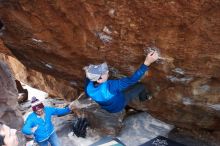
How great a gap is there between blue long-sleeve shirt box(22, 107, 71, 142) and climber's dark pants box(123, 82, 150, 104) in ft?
4.36

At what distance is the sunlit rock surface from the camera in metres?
7.83

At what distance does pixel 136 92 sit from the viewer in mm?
6008

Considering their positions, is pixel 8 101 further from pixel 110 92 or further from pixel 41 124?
pixel 110 92

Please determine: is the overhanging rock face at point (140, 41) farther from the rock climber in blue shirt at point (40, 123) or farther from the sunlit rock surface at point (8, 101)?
the sunlit rock surface at point (8, 101)

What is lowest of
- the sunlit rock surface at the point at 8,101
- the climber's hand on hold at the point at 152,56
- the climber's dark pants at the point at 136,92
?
the sunlit rock surface at the point at 8,101

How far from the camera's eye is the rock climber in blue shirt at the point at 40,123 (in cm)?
608

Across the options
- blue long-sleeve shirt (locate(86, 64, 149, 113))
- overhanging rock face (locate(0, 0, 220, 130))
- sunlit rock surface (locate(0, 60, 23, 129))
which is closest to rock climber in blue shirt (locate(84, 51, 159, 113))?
blue long-sleeve shirt (locate(86, 64, 149, 113))

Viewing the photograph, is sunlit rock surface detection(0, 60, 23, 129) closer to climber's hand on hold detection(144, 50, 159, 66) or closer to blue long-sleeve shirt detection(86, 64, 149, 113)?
blue long-sleeve shirt detection(86, 64, 149, 113)

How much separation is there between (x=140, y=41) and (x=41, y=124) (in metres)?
2.35

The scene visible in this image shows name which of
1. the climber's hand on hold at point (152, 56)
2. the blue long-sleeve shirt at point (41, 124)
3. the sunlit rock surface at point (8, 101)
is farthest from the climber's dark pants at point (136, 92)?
the sunlit rock surface at point (8, 101)

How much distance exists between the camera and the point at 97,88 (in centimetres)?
547

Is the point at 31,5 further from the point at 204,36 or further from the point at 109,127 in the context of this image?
the point at 109,127

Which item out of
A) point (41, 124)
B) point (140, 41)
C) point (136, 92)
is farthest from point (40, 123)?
point (140, 41)

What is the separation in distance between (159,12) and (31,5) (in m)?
1.97
